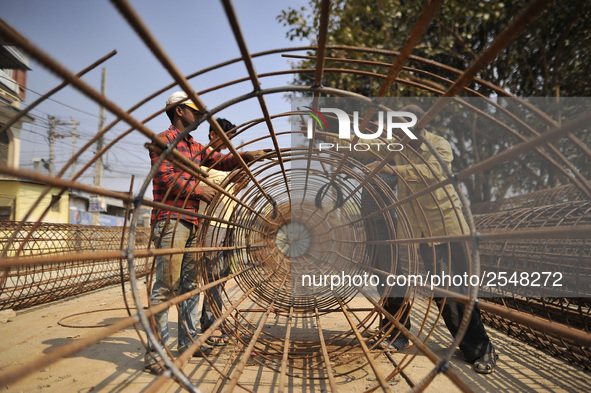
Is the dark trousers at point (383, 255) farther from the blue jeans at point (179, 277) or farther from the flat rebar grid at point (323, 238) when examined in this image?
the blue jeans at point (179, 277)

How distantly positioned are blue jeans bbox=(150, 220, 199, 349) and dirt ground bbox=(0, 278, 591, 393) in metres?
0.25

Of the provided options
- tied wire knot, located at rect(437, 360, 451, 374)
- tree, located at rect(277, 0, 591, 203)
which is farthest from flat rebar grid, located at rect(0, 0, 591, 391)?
tree, located at rect(277, 0, 591, 203)

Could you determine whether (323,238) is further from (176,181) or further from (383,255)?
(176,181)

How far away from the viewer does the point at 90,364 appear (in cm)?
228

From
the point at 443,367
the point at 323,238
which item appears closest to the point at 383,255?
the point at 443,367

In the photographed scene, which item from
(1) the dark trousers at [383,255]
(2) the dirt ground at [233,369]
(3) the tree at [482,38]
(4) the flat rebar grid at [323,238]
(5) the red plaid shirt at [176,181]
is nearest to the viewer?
(4) the flat rebar grid at [323,238]

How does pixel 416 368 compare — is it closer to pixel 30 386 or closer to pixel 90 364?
pixel 90 364

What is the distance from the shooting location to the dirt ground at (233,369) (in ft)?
6.47

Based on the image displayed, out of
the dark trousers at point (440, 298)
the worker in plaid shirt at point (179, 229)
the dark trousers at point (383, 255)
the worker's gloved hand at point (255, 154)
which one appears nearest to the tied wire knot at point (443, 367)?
the dark trousers at point (440, 298)

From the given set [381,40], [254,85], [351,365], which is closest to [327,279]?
[351,365]

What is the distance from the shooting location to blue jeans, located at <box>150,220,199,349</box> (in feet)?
7.50

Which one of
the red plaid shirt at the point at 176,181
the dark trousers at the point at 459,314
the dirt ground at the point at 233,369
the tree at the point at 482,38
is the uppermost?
the tree at the point at 482,38

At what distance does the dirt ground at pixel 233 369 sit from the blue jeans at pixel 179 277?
25 centimetres

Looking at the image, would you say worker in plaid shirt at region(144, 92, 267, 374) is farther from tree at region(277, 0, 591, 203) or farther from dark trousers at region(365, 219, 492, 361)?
tree at region(277, 0, 591, 203)
